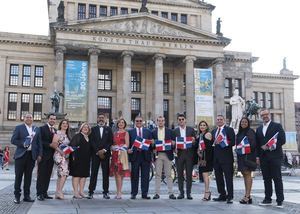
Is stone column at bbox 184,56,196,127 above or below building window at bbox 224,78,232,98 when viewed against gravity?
below

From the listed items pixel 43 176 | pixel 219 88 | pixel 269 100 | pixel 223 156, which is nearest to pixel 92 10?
pixel 219 88

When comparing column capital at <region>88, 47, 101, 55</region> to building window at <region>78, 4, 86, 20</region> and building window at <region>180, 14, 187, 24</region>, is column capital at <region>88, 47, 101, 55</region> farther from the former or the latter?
building window at <region>180, 14, 187, 24</region>

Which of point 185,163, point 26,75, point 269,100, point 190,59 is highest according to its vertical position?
point 190,59

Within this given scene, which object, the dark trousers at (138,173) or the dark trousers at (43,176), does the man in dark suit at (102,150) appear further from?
the dark trousers at (43,176)

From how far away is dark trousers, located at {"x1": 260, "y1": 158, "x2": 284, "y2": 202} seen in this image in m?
9.78

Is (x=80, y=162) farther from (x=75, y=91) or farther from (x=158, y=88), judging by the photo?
(x=158, y=88)

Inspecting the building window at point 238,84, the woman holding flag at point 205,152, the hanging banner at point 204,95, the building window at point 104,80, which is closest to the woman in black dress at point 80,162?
the woman holding flag at point 205,152

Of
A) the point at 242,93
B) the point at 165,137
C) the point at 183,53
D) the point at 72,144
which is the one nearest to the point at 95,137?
the point at 72,144

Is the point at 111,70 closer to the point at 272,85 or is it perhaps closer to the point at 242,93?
the point at 242,93

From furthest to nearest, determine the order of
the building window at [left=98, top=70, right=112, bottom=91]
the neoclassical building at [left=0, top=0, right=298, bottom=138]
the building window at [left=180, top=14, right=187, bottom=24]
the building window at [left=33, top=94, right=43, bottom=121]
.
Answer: the building window at [left=180, top=14, right=187, bottom=24] → the building window at [left=98, top=70, right=112, bottom=91] → the building window at [left=33, top=94, right=43, bottom=121] → the neoclassical building at [left=0, top=0, right=298, bottom=138]

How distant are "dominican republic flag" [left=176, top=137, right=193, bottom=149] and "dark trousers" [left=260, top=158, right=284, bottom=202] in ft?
6.65

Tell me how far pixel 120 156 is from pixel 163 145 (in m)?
1.27

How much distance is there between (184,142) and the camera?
441 inches

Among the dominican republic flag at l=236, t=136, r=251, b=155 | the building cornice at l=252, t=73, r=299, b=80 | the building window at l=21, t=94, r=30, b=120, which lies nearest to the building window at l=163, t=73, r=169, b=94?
Answer: the building window at l=21, t=94, r=30, b=120
